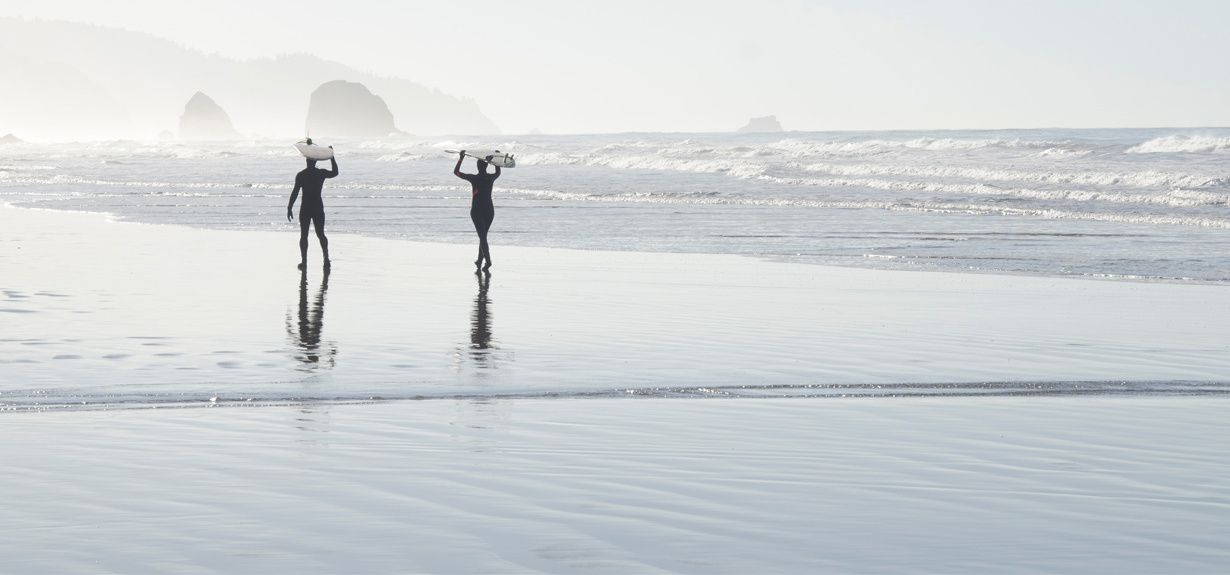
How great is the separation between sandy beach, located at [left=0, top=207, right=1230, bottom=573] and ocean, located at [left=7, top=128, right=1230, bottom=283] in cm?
621

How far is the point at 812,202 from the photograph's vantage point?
32.5 meters

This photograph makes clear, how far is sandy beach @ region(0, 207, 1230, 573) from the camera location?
171 inches

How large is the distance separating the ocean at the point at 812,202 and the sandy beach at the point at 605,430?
20.4 ft

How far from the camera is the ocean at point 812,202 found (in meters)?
20.2

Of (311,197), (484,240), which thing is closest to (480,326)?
(484,240)

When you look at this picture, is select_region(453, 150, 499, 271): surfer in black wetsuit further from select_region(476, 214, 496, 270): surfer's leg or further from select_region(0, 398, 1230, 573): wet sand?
Answer: select_region(0, 398, 1230, 573): wet sand

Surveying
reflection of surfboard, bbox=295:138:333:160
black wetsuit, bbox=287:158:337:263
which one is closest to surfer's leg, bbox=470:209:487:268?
black wetsuit, bbox=287:158:337:263

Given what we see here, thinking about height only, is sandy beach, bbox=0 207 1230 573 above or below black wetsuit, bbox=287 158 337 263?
below

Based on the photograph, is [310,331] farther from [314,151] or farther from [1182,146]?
[1182,146]

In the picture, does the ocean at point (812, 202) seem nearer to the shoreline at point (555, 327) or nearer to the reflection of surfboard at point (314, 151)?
the shoreline at point (555, 327)

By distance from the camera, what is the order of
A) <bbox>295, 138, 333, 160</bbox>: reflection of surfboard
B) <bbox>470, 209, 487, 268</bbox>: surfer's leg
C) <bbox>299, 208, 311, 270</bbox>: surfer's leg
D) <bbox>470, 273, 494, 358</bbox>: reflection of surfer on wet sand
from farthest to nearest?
<bbox>295, 138, 333, 160</bbox>: reflection of surfboard
<bbox>299, 208, 311, 270</bbox>: surfer's leg
<bbox>470, 209, 487, 268</bbox>: surfer's leg
<bbox>470, 273, 494, 358</bbox>: reflection of surfer on wet sand

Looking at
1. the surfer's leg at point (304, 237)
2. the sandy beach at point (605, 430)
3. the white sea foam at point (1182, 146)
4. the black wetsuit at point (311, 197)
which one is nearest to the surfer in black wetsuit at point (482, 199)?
the black wetsuit at point (311, 197)

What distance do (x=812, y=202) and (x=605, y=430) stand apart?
2647 cm

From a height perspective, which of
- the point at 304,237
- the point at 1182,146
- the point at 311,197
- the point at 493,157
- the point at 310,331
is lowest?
the point at 310,331
